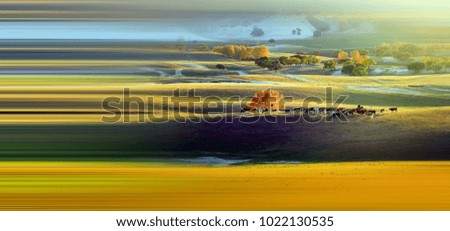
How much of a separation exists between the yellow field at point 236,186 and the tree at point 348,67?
1.86 ft

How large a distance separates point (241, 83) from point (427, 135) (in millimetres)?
1182

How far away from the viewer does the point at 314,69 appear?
241 inches

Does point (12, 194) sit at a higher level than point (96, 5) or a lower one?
lower

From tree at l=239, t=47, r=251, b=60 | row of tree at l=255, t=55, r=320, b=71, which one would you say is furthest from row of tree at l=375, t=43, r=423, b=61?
tree at l=239, t=47, r=251, b=60

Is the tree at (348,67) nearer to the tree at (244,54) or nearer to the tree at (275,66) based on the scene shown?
the tree at (275,66)

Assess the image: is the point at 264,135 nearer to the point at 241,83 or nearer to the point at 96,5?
the point at 241,83

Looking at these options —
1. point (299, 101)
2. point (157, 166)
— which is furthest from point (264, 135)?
point (157, 166)

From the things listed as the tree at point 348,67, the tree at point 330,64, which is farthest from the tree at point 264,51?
the tree at point 348,67

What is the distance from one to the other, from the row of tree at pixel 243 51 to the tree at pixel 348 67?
0.48 m

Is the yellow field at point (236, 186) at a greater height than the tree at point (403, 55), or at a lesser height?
lesser

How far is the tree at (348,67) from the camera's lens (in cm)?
614

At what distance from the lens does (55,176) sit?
611 cm

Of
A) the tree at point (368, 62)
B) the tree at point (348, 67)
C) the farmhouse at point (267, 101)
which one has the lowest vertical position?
the farmhouse at point (267, 101)
